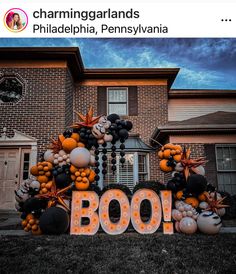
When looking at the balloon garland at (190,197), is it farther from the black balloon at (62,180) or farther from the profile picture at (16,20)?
the profile picture at (16,20)

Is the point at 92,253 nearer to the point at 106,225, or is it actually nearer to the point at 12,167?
the point at 106,225

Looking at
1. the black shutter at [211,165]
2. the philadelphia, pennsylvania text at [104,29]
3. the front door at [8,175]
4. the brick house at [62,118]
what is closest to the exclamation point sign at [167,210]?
the philadelphia, pennsylvania text at [104,29]

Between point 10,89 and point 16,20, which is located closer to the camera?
point 16,20

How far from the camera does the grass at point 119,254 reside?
287 centimetres

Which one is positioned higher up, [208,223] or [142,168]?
[142,168]

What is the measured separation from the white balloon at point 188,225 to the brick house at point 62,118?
3.91 meters

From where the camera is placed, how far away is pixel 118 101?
424 inches

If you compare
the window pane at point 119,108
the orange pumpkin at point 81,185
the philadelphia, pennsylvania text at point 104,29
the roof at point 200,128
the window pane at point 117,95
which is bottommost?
the orange pumpkin at point 81,185

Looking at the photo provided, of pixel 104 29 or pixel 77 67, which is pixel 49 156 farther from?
pixel 77 67

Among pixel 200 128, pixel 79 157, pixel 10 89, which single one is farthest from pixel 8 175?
pixel 200 128

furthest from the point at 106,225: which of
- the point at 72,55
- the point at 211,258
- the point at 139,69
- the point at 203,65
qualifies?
the point at 139,69

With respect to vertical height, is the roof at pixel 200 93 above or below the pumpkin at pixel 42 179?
above

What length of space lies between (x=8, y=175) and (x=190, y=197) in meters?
6.02

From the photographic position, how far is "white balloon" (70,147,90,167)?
477 centimetres
